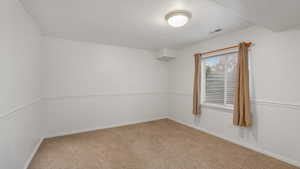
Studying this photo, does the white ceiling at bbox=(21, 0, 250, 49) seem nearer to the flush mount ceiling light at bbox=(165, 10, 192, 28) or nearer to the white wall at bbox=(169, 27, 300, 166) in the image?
the flush mount ceiling light at bbox=(165, 10, 192, 28)

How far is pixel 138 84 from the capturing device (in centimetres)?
427

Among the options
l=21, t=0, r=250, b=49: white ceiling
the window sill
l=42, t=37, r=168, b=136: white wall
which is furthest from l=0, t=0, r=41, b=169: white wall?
the window sill

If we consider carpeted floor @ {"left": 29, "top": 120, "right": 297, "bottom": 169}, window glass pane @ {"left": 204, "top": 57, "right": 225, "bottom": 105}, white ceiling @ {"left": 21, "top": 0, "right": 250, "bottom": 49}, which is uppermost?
white ceiling @ {"left": 21, "top": 0, "right": 250, "bottom": 49}

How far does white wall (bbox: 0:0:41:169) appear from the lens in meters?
1.38

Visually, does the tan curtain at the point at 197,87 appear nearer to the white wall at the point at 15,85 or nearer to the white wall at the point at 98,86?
the white wall at the point at 98,86

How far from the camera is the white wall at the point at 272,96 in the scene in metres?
2.07

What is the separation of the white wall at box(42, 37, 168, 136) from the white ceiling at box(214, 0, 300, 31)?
3.04 m

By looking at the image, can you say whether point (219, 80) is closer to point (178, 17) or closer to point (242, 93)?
point (242, 93)

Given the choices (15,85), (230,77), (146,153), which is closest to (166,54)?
(230,77)

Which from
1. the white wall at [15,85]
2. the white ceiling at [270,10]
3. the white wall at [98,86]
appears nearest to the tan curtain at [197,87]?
the white wall at [98,86]

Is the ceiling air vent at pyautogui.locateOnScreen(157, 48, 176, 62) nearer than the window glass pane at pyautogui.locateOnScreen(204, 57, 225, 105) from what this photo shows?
No

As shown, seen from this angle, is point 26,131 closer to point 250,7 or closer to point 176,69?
point 250,7

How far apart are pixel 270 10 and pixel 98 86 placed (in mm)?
3707

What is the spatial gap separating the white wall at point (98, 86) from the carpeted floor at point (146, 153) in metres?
0.54
